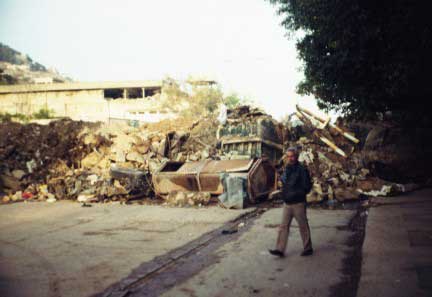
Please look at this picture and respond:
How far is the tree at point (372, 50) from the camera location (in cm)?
704

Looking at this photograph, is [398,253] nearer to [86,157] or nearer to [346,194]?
[346,194]

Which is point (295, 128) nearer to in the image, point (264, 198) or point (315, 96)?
point (315, 96)

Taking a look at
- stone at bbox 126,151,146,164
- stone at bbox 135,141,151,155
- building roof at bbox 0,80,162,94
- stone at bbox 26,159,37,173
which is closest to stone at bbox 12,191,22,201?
stone at bbox 26,159,37,173

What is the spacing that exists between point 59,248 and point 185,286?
318cm

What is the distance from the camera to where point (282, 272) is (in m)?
4.46

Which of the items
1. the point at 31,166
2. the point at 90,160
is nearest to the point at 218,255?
the point at 90,160

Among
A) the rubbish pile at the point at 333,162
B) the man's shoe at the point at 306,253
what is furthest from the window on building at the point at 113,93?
the man's shoe at the point at 306,253

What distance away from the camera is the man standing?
16.3ft

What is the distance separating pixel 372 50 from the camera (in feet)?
25.7

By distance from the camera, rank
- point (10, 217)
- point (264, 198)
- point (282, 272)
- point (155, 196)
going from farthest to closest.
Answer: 1. point (155, 196)
2. point (264, 198)
3. point (10, 217)
4. point (282, 272)

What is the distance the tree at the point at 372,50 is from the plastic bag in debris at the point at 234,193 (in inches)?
148

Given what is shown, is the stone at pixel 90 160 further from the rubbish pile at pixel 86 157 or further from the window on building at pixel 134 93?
the window on building at pixel 134 93

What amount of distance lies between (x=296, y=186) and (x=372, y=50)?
471 cm

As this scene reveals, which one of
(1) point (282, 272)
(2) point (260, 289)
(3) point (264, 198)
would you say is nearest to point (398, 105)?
(3) point (264, 198)
